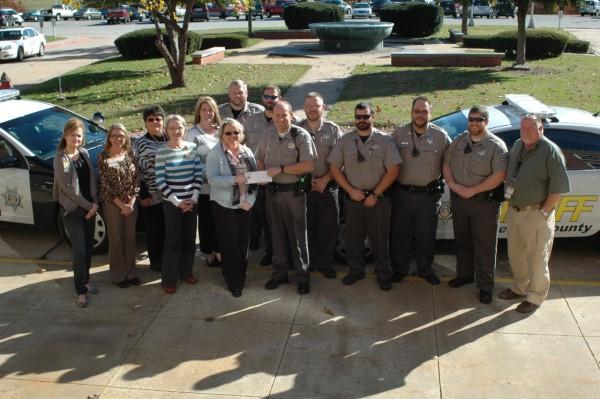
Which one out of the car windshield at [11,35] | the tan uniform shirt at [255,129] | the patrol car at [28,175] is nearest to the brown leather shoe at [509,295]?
the tan uniform shirt at [255,129]

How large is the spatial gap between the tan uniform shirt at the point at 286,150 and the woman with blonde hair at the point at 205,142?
585mm

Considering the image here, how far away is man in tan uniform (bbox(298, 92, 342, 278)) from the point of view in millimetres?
6480

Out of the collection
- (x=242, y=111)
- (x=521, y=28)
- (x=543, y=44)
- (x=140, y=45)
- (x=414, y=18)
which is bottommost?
(x=242, y=111)

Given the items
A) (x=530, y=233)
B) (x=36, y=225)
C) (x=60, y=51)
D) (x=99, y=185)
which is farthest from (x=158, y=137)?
(x=60, y=51)

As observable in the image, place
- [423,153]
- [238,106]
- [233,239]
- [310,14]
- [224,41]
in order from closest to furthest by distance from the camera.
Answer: [423,153], [233,239], [238,106], [224,41], [310,14]

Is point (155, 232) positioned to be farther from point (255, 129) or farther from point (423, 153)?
point (423, 153)

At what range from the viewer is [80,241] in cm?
622

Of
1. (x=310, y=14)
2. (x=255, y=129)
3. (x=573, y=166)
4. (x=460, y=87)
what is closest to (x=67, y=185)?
(x=255, y=129)

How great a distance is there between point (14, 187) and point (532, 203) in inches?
212

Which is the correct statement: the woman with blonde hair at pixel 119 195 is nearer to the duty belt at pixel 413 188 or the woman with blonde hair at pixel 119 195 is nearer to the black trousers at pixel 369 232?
the black trousers at pixel 369 232

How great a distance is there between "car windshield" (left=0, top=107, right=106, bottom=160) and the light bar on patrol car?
482 cm

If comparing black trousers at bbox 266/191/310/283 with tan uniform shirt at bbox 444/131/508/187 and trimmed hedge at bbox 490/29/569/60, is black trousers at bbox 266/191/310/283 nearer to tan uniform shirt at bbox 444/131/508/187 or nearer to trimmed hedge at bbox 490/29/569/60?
tan uniform shirt at bbox 444/131/508/187

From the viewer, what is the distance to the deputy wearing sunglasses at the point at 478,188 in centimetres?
591

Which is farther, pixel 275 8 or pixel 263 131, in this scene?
pixel 275 8
